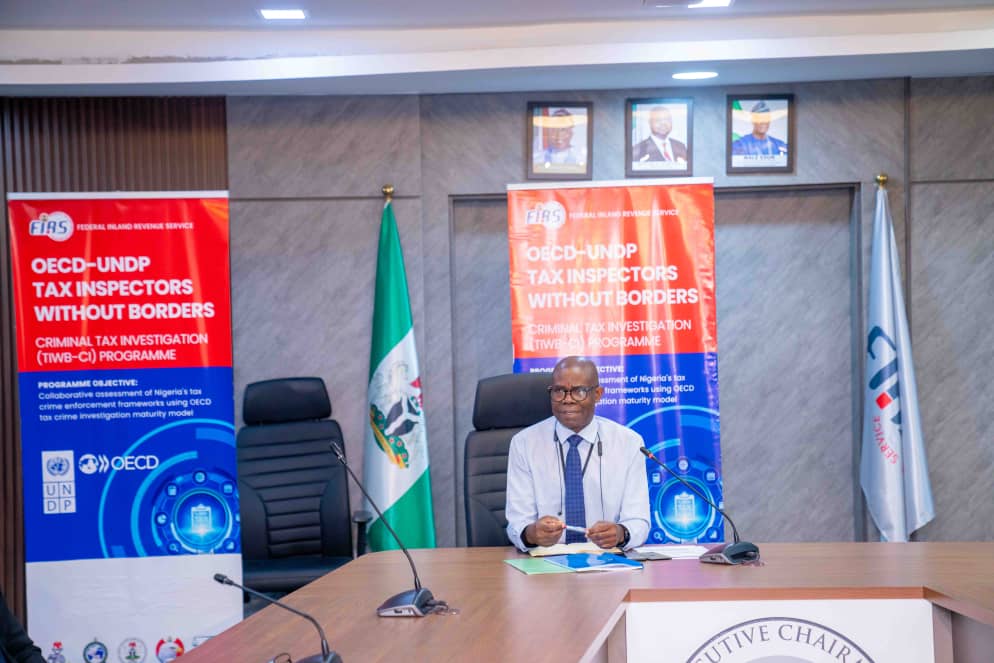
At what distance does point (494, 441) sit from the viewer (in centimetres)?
430

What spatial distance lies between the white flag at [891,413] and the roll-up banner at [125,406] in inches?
127

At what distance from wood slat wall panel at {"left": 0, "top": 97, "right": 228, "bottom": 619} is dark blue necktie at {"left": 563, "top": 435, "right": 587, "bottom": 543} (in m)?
2.83

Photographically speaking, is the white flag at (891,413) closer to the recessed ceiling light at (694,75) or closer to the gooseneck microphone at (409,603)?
the recessed ceiling light at (694,75)

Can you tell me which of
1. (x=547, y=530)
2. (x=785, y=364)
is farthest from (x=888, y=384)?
(x=547, y=530)

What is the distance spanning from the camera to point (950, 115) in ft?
18.3

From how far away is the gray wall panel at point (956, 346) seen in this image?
18.4 ft

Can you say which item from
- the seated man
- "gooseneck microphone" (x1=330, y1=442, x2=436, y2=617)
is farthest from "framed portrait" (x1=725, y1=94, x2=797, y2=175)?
"gooseneck microphone" (x1=330, y1=442, x2=436, y2=617)

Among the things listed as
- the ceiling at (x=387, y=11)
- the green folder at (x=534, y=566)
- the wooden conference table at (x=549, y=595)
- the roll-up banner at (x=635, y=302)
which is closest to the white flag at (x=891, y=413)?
the roll-up banner at (x=635, y=302)

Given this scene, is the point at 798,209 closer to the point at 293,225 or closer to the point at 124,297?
the point at 293,225

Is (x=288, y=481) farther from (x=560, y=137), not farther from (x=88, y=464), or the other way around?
(x=560, y=137)

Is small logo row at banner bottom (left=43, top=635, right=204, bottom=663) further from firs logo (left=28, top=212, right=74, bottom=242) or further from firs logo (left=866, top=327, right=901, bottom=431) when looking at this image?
firs logo (left=866, top=327, right=901, bottom=431)

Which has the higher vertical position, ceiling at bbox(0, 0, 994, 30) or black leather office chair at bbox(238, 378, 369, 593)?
ceiling at bbox(0, 0, 994, 30)

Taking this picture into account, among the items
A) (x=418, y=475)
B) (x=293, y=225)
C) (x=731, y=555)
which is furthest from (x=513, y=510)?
(x=293, y=225)

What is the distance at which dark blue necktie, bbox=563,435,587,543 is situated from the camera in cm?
392
